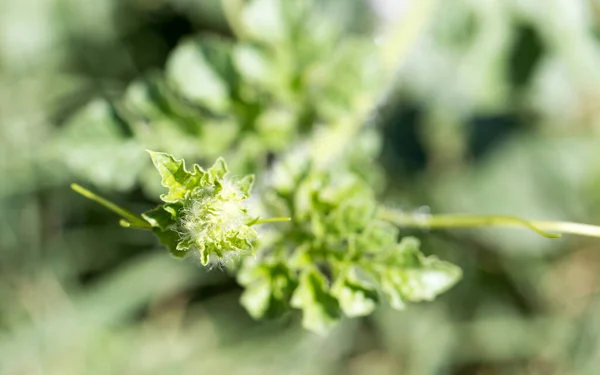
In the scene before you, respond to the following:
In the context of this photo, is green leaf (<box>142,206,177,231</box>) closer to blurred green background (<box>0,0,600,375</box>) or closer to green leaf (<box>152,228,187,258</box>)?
green leaf (<box>152,228,187,258</box>)

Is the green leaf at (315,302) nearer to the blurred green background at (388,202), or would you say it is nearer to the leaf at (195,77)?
the leaf at (195,77)

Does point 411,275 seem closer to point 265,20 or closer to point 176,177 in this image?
point 176,177

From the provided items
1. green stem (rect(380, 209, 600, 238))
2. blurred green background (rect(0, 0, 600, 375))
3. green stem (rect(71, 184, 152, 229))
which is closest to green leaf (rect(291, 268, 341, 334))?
green stem (rect(380, 209, 600, 238))

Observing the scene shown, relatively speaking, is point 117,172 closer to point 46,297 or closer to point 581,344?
point 46,297

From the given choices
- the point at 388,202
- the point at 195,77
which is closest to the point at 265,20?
the point at 195,77

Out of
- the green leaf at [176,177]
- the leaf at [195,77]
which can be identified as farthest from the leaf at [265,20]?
the green leaf at [176,177]

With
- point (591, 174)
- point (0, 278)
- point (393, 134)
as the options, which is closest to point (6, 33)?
point (0, 278)

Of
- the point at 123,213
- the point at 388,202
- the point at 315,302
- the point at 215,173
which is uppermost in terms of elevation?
the point at 215,173
